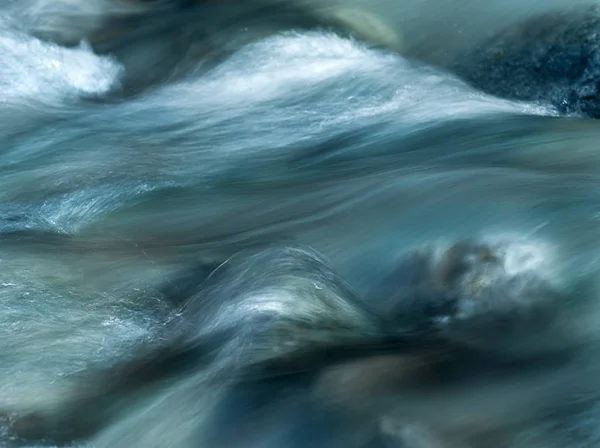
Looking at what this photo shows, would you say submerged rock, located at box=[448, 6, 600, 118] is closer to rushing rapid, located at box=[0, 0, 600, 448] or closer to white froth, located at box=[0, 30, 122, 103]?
rushing rapid, located at box=[0, 0, 600, 448]

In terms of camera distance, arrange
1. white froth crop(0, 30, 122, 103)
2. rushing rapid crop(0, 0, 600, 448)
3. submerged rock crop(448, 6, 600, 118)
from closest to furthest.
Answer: rushing rapid crop(0, 0, 600, 448)
submerged rock crop(448, 6, 600, 118)
white froth crop(0, 30, 122, 103)

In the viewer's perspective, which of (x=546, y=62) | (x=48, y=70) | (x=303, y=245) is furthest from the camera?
(x=48, y=70)

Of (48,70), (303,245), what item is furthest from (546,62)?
(48,70)

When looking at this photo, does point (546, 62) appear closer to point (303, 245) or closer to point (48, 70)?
point (303, 245)

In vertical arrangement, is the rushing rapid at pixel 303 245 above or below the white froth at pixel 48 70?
below

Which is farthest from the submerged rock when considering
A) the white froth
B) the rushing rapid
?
the white froth

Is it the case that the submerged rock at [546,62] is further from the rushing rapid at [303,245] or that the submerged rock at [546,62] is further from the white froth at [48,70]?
the white froth at [48,70]

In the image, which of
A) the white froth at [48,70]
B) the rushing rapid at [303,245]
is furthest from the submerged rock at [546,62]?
the white froth at [48,70]

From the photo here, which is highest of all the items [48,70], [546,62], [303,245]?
[48,70]

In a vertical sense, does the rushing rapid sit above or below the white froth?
below

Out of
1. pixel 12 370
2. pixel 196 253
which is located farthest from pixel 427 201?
pixel 12 370

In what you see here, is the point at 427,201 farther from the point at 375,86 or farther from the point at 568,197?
the point at 375,86

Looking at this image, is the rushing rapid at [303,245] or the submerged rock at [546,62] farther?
the submerged rock at [546,62]
